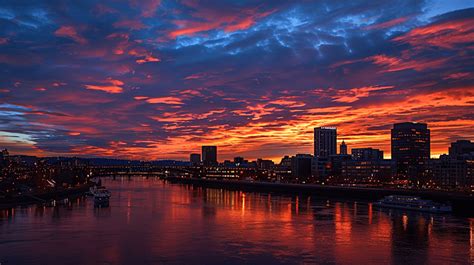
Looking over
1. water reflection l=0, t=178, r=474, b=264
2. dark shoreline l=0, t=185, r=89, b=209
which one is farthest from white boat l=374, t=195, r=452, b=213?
dark shoreline l=0, t=185, r=89, b=209

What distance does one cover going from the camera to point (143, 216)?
6600cm

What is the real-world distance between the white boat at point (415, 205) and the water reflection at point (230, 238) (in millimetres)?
6083

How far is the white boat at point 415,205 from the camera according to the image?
74.2 metres

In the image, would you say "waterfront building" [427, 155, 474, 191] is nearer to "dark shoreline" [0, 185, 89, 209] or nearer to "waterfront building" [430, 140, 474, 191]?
"waterfront building" [430, 140, 474, 191]

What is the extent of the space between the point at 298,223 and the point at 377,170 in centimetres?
14868

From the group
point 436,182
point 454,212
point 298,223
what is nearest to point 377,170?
point 436,182

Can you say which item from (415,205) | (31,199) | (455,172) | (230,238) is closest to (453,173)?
(455,172)

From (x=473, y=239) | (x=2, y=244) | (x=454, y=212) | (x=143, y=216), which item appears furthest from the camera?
(x=454, y=212)

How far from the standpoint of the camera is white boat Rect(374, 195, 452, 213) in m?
74.2

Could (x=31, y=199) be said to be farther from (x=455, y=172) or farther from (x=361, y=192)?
(x=455, y=172)

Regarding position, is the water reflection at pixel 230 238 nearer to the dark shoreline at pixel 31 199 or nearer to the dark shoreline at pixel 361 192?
the dark shoreline at pixel 361 192

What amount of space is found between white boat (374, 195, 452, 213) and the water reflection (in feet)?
20.0

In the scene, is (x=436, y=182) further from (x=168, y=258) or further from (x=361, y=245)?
(x=168, y=258)

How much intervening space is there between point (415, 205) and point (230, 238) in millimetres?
44078
